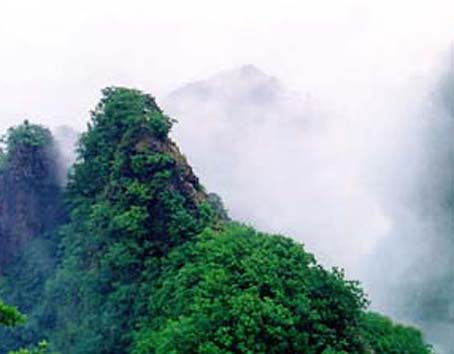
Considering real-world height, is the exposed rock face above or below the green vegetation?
above

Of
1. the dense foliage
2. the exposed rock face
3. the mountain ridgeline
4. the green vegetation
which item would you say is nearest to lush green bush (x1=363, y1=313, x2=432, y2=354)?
the mountain ridgeline

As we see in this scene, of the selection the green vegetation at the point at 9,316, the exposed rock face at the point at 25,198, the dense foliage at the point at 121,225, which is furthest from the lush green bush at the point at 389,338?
the exposed rock face at the point at 25,198

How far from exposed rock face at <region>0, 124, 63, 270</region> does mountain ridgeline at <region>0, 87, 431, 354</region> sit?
1.8 inches

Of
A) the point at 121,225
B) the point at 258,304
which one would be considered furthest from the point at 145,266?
the point at 258,304

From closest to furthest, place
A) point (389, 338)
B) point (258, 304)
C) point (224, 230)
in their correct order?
1. point (258, 304)
2. point (389, 338)
3. point (224, 230)

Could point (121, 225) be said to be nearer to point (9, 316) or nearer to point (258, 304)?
point (258, 304)

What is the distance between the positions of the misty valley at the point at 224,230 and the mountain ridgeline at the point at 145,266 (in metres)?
0.06

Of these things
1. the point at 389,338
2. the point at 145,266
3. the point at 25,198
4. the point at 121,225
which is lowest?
the point at 389,338

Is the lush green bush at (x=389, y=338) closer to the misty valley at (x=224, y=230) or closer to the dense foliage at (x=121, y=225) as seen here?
the misty valley at (x=224, y=230)

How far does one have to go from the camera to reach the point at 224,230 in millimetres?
30672

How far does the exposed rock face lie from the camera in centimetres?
3731

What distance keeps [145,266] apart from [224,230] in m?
2.80

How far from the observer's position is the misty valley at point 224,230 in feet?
82.3

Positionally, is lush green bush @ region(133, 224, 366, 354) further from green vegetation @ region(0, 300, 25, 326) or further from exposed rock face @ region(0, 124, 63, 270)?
exposed rock face @ region(0, 124, 63, 270)
